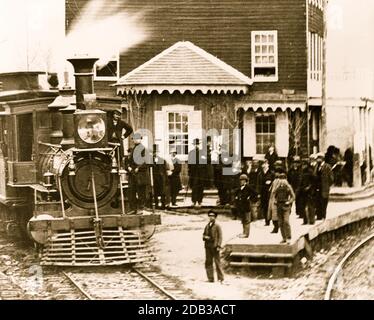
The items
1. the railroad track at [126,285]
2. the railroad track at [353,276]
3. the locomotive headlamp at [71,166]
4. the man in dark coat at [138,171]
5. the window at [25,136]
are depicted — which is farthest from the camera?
the window at [25,136]

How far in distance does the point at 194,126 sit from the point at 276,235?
1.03 meters

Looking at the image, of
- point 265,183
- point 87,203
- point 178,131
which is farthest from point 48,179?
point 265,183

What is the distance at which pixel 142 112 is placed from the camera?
22.0 feet

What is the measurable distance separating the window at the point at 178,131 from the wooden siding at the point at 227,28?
19.6 inches

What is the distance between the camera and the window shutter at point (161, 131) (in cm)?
664

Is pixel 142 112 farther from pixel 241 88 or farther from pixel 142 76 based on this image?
pixel 241 88

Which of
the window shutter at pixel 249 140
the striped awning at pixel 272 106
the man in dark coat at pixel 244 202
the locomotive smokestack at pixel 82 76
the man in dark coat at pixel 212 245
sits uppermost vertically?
the locomotive smokestack at pixel 82 76

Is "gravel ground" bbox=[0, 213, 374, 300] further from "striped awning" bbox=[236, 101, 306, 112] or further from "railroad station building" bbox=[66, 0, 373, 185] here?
"striped awning" bbox=[236, 101, 306, 112]

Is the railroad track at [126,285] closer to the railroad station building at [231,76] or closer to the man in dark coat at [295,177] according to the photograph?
the railroad station building at [231,76]

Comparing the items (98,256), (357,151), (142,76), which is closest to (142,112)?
(142,76)

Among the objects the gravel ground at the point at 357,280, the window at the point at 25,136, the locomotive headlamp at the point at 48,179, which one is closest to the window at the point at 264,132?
the gravel ground at the point at 357,280

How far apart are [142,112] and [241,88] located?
771mm

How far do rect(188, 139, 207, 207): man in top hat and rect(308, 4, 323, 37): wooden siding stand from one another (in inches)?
47.9

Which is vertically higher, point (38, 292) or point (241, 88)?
point (241, 88)
